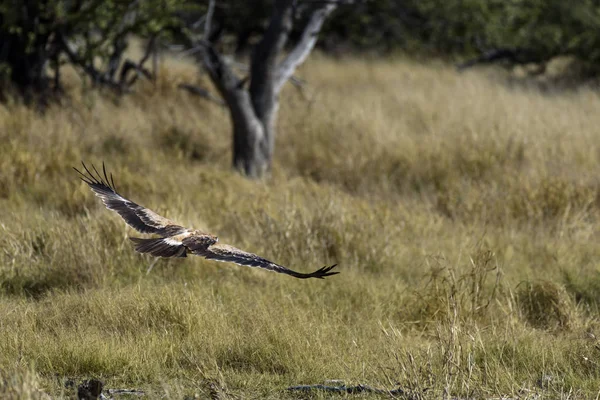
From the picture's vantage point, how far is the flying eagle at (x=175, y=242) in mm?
4406

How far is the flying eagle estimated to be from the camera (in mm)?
4406

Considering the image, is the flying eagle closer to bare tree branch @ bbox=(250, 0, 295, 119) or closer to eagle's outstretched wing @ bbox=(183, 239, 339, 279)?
eagle's outstretched wing @ bbox=(183, 239, 339, 279)

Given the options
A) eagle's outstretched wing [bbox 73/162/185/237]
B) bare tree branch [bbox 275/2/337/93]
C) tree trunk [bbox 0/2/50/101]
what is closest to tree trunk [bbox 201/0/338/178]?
bare tree branch [bbox 275/2/337/93]

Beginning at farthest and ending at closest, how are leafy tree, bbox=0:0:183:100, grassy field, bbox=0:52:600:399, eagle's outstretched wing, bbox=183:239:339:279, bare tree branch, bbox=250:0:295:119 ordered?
leafy tree, bbox=0:0:183:100 → bare tree branch, bbox=250:0:295:119 → grassy field, bbox=0:52:600:399 → eagle's outstretched wing, bbox=183:239:339:279

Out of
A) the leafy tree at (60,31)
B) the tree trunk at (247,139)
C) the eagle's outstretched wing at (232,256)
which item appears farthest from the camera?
the leafy tree at (60,31)

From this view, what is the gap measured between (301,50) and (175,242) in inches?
234

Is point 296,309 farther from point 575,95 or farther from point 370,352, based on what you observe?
point 575,95

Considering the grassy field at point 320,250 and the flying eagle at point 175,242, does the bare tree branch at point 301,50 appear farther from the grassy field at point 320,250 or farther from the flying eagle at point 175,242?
the flying eagle at point 175,242

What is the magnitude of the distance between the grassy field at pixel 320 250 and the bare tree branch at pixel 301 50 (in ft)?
3.08

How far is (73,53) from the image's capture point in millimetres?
11766

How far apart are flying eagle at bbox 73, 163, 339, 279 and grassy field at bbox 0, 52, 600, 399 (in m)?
0.64

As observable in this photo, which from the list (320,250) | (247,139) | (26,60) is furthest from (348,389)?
(26,60)

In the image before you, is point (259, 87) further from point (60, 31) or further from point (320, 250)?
point (320, 250)

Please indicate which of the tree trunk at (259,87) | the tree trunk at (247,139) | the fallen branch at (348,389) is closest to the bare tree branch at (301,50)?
the tree trunk at (259,87)
